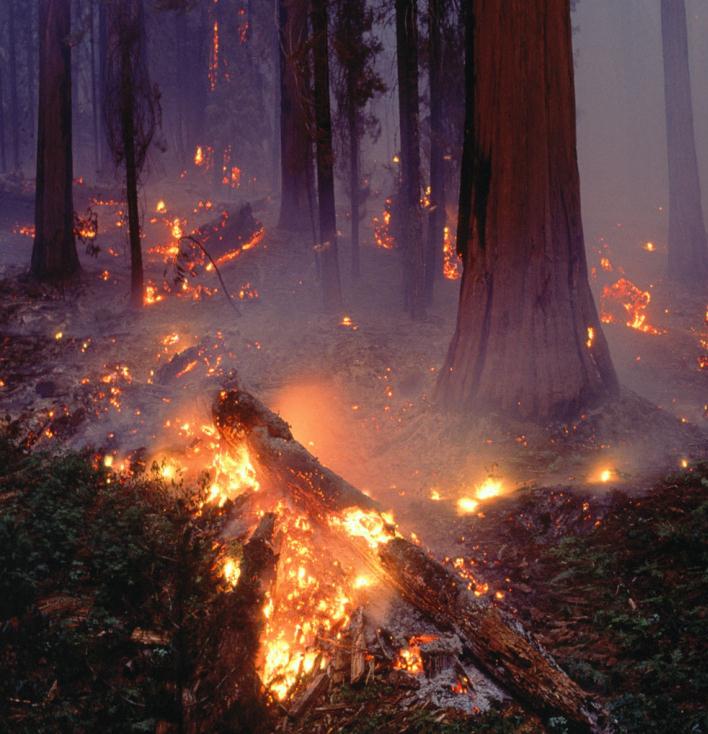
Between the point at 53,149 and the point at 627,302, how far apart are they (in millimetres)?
16563

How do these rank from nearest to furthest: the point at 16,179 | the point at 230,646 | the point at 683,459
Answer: the point at 230,646, the point at 683,459, the point at 16,179

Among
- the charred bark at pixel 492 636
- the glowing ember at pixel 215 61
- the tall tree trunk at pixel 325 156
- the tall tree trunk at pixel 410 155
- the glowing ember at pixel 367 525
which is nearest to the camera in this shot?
the charred bark at pixel 492 636

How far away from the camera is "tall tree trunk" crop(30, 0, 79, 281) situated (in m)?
15.2

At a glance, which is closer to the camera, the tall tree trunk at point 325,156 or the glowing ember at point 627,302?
the tall tree trunk at point 325,156

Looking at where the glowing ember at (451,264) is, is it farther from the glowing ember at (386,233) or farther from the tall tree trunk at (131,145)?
the tall tree trunk at (131,145)

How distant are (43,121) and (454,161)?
37.0 feet

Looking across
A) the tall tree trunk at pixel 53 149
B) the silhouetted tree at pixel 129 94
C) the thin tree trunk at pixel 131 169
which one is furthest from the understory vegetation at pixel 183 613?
the tall tree trunk at pixel 53 149

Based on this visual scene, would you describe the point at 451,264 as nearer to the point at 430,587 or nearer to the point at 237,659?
the point at 430,587

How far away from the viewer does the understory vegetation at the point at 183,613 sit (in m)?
3.46

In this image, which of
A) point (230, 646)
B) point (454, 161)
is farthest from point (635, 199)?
point (230, 646)

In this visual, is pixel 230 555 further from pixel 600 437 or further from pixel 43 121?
pixel 43 121

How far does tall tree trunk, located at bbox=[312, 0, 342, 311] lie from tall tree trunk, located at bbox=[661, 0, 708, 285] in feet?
38.2

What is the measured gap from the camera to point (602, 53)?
62.6 m

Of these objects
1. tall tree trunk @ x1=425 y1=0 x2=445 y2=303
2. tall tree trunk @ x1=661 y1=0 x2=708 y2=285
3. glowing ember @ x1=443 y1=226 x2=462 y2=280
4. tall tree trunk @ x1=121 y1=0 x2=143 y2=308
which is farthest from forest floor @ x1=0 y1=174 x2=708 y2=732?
tall tree trunk @ x1=661 y1=0 x2=708 y2=285
